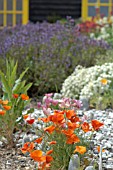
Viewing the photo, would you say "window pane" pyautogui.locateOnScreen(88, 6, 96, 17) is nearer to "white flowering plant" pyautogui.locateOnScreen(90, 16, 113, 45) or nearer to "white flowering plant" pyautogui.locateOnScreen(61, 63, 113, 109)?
"white flowering plant" pyautogui.locateOnScreen(90, 16, 113, 45)

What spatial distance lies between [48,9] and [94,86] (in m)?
6.32

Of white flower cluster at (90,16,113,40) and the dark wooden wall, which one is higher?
the dark wooden wall

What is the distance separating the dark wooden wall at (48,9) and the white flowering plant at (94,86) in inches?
222

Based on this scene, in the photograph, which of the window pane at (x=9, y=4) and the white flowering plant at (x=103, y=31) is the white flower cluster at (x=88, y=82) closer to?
the white flowering plant at (x=103, y=31)

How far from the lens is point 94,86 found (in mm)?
5652

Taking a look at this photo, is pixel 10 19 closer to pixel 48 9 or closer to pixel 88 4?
pixel 48 9

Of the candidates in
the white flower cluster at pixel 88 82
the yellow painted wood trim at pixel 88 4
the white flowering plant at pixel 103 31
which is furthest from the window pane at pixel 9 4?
the white flower cluster at pixel 88 82

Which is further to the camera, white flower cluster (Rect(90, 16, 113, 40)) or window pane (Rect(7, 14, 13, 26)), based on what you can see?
window pane (Rect(7, 14, 13, 26))

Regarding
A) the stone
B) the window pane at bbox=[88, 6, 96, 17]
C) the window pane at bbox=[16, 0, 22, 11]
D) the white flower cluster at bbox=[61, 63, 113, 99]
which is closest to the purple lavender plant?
the white flower cluster at bbox=[61, 63, 113, 99]

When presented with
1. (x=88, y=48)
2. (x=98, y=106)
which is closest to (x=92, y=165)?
(x=98, y=106)

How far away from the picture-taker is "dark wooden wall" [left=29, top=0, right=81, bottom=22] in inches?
460

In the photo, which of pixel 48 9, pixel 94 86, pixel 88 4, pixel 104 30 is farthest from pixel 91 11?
pixel 94 86

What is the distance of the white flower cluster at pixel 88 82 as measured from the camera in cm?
568

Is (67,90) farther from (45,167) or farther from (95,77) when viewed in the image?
(45,167)
